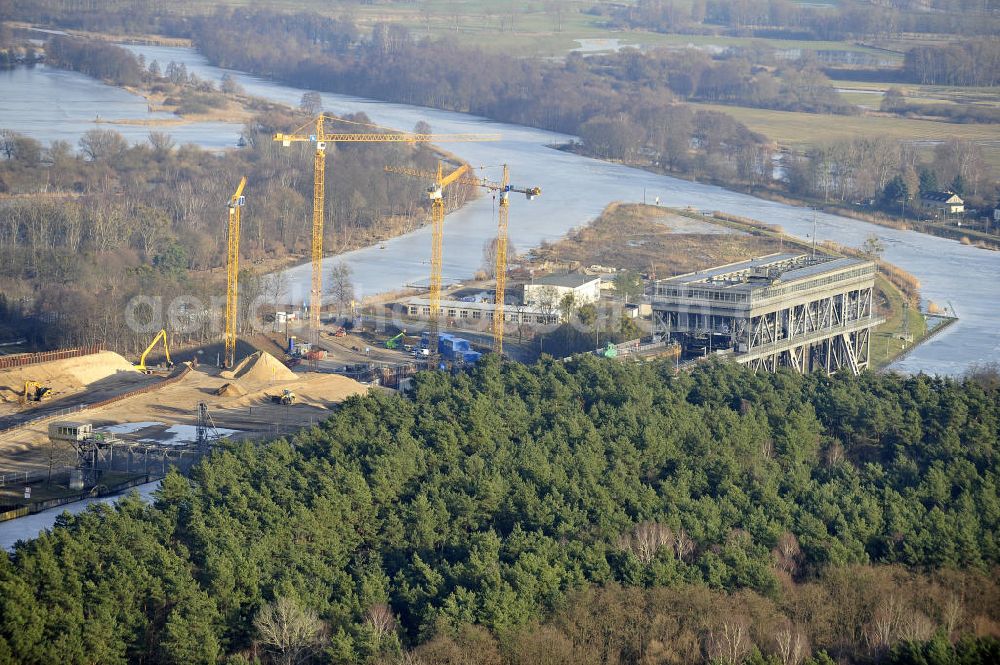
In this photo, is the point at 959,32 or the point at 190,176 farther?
the point at 959,32

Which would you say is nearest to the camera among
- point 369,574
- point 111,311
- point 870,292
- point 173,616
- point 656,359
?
point 173,616

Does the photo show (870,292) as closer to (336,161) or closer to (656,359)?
(656,359)

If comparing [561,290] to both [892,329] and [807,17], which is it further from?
[807,17]

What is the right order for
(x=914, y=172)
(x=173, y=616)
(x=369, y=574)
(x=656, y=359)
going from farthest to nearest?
(x=914, y=172), (x=656, y=359), (x=369, y=574), (x=173, y=616)

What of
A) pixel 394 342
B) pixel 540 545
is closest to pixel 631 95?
pixel 394 342

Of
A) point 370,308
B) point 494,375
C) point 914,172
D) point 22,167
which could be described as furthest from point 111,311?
point 914,172

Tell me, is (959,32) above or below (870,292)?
A: above
